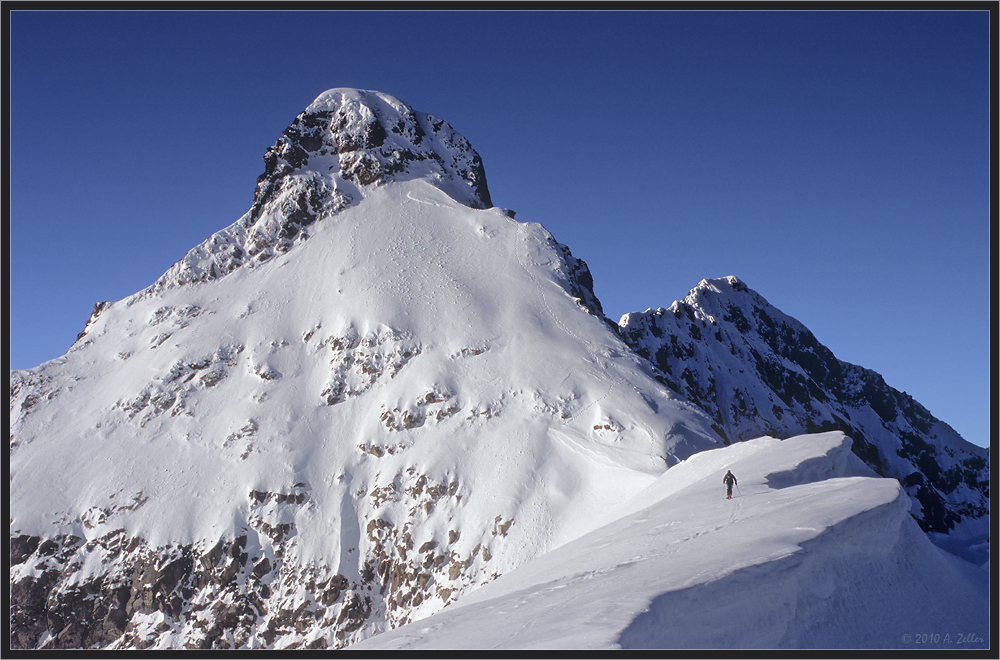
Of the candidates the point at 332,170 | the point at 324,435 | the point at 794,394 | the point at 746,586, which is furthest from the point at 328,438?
the point at 794,394

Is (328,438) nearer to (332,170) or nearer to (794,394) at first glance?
(332,170)

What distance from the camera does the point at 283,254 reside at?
8844 centimetres

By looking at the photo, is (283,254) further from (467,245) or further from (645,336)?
(645,336)

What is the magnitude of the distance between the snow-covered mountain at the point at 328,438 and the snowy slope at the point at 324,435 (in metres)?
0.21

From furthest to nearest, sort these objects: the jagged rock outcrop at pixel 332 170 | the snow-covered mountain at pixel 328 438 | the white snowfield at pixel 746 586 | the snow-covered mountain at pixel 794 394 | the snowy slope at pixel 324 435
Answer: the snow-covered mountain at pixel 794 394 < the jagged rock outcrop at pixel 332 170 < the snowy slope at pixel 324 435 < the snow-covered mountain at pixel 328 438 < the white snowfield at pixel 746 586

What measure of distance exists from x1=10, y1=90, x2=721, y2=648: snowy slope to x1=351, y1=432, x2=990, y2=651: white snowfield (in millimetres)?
21854

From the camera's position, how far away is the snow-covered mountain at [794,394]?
392ft

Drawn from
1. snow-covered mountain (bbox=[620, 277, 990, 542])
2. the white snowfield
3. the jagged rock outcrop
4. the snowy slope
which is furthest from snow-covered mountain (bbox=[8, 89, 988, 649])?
snow-covered mountain (bbox=[620, 277, 990, 542])

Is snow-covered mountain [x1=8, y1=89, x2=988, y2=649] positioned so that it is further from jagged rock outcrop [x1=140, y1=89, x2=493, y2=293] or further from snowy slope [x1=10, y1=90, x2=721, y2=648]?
jagged rock outcrop [x1=140, y1=89, x2=493, y2=293]

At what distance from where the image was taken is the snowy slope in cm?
5331

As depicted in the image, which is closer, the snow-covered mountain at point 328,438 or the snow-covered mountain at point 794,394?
the snow-covered mountain at point 328,438

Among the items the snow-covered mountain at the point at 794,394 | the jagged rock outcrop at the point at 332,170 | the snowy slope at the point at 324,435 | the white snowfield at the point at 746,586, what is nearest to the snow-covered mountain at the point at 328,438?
the snowy slope at the point at 324,435

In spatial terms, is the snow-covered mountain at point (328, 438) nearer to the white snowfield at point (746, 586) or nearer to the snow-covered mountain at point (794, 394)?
the white snowfield at point (746, 586)

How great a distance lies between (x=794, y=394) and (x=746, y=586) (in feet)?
435
